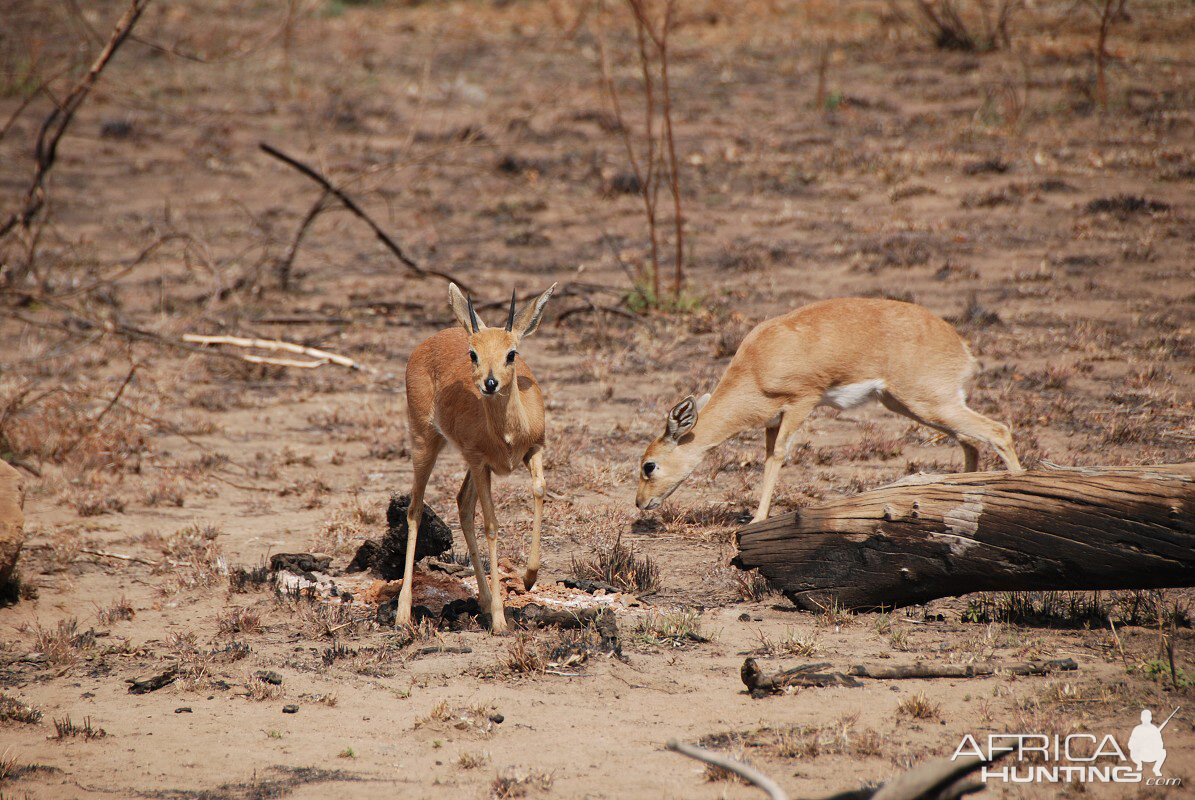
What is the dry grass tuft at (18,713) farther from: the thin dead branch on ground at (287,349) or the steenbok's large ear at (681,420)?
the thin dead branch on ground at (287,349)

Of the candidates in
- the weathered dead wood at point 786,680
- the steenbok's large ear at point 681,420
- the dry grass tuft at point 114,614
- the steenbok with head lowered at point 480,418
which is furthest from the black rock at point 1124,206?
the dry grass tuft at point 114,614

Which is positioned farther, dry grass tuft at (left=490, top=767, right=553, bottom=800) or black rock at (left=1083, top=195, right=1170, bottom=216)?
black rock at (left=1083, top=195, right=1170, bottom=216)

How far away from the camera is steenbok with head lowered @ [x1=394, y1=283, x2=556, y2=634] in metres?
6.70

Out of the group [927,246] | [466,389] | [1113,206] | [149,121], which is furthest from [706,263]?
[149,121]

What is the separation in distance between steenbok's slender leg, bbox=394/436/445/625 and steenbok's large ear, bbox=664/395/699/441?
1766 mm

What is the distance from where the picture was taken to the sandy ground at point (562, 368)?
563 cm

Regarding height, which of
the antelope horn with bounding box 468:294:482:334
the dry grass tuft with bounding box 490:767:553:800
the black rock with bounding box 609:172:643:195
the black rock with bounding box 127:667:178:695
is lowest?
the black rock with bounding box 127:667:178:695

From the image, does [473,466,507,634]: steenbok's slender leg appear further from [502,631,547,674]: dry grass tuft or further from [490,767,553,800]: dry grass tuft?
[490,767,553,800]: dry grass tuft

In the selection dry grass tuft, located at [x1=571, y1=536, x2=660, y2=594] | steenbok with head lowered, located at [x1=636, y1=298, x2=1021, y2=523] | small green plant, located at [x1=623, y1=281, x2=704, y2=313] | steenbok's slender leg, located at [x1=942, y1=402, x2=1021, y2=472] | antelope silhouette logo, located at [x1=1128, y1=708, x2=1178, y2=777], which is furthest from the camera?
small green plant, located at [x1=623, y1=281, x2=704, y2=313]

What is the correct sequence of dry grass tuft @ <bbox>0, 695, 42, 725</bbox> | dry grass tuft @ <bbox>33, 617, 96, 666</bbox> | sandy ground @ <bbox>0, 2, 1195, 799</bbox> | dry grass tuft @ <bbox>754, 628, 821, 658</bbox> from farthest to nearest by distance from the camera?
dry grass tuft @ <bbox>33, 617, 96, 666</bbox> → dry grass tuft @ <bbox>754, 628, 821, 658</bbox> → dry grass tuft @ <bbox>0, 695, 42, 725</bbox> → sandy ground @ <bbox>0, 2, 1195, 799</bbox>

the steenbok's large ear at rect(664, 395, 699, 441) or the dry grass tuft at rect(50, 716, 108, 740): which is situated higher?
the steenbok's large ear at rect(664, 395, 699, 441)

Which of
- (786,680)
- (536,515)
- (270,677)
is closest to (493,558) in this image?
(536,515)

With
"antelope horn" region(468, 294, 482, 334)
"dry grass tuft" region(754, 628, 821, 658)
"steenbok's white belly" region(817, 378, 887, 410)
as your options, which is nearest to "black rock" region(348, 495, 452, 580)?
"antelope horn" region(468, 294, 482, 334)

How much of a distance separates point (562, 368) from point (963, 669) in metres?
7.74
